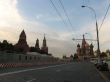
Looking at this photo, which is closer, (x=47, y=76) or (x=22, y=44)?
(x=47, y=76)

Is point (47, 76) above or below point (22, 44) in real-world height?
below

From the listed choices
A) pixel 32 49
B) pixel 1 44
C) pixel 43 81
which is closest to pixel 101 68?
pixel 43 81

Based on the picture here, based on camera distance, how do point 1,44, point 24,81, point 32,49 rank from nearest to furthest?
point 24,81, point 1,44, point 32,49

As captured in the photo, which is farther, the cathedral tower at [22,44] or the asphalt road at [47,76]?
the cathedral tower at [22,44]

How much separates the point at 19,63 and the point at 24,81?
36.7 m

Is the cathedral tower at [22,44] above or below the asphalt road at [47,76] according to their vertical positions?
above

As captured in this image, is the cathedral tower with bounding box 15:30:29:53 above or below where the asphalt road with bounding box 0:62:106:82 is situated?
above

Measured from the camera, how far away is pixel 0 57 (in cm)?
4981

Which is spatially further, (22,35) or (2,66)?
(22,35)

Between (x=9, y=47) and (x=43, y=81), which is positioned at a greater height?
(x=9, y=47)

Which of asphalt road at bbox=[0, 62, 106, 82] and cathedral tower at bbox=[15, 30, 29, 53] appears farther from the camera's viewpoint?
cathedral tower at bbox=[15, 30, 29, 53]

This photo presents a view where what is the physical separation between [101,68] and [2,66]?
16047 millimetres

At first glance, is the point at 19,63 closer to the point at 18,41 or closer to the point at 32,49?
the point at 18,41

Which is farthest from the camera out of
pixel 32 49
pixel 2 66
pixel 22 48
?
pixel 32 49
